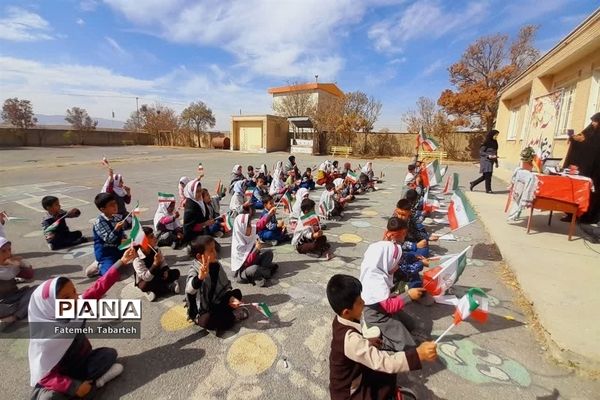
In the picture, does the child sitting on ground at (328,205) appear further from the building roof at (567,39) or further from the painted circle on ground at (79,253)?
the building roof at (567,39)

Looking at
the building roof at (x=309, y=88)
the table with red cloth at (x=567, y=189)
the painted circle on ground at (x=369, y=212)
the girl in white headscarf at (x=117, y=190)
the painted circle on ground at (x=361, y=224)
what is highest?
the building roof at (x=309, y=88)

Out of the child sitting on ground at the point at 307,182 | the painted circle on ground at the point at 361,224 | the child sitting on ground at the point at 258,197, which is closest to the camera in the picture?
the painted circle on ground at the point at 361,224

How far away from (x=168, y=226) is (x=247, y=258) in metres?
2.20

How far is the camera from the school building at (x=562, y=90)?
25.0 ft

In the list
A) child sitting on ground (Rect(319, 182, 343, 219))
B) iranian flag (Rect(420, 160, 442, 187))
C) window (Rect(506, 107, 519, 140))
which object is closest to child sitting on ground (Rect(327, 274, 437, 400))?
child sitting on ground (Rect(319, 182, 343, 219))

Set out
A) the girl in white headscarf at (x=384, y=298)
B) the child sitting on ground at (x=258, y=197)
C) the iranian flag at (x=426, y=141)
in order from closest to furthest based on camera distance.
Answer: the girl in white headscarf at (x=384, y=298), the iranian flag at (x=426, y=141), the child sitting on ground at (x=258, y=197)

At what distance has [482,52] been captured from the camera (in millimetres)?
23984

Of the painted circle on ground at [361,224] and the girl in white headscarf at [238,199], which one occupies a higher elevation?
the girl in white headscarf at [238,199]

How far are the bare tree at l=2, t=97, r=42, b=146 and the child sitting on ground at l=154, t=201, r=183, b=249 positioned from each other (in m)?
35.5

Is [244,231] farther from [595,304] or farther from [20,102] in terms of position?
[20,102]

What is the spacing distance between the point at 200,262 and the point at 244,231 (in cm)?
116

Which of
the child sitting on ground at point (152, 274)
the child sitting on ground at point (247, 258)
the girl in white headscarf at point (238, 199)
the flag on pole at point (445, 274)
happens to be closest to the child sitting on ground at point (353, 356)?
the flag on pole at point (445, 274)

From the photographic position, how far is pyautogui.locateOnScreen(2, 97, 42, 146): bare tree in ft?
96.5

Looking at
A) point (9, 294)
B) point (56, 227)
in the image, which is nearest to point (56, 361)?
point (9, 294)
